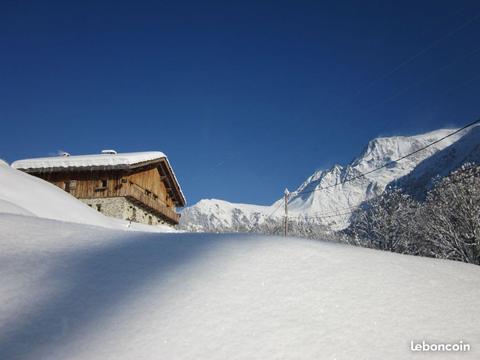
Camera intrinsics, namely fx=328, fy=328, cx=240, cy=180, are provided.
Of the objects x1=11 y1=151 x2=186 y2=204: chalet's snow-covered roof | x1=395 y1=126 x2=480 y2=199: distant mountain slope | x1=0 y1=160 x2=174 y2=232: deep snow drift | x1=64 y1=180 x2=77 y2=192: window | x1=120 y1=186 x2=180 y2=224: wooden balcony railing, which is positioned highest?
x1=395 y1=126 x2=480 y2=199: distant mountain slope

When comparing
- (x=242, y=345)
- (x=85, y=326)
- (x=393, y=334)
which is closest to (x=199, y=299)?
(x=242, y=345)

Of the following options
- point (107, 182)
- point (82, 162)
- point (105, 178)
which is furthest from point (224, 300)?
point (82, 162)

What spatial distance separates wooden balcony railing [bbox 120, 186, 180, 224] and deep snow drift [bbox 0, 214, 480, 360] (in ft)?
65.5

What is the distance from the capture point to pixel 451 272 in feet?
9.40

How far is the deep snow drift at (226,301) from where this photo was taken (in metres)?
1.80

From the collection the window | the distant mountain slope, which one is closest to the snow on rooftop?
the window

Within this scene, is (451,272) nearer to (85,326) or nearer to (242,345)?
(242,345)

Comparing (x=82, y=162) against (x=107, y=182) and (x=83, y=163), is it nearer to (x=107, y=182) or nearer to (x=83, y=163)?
(x=83, y=163)

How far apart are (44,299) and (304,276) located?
1.83 metres

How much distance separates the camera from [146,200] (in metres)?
24.2

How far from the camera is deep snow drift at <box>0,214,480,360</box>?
1799 mm

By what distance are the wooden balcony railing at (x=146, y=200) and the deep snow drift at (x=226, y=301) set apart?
786 inches

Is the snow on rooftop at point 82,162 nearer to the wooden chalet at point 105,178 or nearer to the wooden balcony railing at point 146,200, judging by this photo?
the wooden chalet at point 105,178

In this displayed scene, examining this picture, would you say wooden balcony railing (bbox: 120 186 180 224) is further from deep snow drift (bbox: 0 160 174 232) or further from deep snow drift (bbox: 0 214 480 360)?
deep snow drift (bbox: 0 214 480 360)
